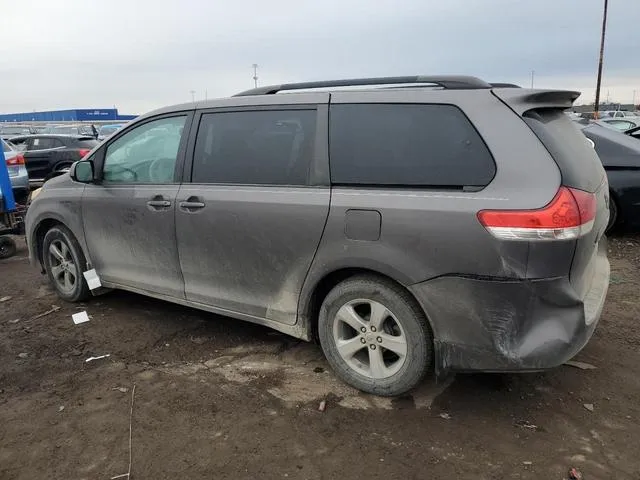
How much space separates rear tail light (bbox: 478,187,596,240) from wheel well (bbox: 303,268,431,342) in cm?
68

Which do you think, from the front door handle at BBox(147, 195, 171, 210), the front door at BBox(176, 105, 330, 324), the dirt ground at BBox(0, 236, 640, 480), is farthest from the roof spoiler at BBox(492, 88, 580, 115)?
the front door handle at BBox(147, 195, 171, 210)

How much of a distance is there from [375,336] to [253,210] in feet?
3.50

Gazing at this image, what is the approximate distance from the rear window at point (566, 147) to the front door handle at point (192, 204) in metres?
2.07

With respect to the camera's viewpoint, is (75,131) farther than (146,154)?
Yes

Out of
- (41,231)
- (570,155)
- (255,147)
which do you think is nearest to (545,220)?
(570,155)

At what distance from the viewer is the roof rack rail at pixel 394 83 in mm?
2990

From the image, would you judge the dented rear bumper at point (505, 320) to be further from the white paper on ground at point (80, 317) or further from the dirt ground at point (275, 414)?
the white paper on ground at point (80, 317)

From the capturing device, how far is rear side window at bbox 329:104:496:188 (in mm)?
2791

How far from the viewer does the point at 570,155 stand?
2816 mm

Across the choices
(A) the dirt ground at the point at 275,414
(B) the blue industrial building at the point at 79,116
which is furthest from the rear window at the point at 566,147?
(B) the blue industrial building at the point at 79,116

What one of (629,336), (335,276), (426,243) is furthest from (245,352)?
(629,336)

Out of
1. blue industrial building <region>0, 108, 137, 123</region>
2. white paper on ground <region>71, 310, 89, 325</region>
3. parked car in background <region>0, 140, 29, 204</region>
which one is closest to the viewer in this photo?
white paper on ground <region>71, 310, 89, 325</region>

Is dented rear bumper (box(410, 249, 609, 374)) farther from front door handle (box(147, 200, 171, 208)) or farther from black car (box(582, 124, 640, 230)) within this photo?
black car (box(582, 124, 640, 230))

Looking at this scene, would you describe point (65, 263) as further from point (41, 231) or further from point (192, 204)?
point (192, 204)
